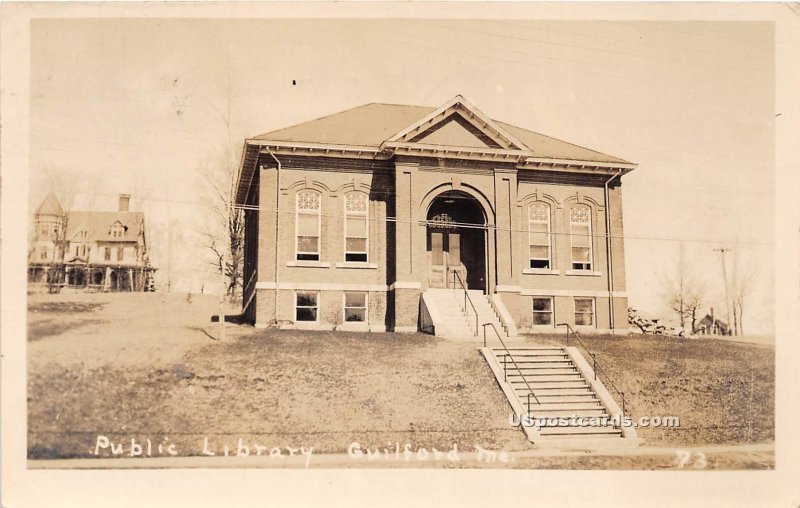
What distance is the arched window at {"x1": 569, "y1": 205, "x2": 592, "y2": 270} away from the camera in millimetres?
16578

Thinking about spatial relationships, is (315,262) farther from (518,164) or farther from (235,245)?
(518,164)

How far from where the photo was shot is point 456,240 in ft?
55.0

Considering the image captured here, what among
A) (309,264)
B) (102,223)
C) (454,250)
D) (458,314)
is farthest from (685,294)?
(102,223)

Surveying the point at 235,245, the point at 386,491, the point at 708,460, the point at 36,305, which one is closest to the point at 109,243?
the point at 36,305

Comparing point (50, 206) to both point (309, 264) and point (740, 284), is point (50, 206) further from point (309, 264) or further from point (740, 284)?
point (740, 284)

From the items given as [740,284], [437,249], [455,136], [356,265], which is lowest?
[740,284]

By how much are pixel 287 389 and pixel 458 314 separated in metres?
4.64

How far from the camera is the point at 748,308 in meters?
14.3

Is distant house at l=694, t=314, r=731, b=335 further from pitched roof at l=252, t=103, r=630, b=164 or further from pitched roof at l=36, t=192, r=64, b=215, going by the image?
pitched roof at l=36, t=192, r=64, b=215

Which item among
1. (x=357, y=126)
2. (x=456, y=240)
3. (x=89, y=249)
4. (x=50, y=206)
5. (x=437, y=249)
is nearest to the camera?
(x=50, y=206)

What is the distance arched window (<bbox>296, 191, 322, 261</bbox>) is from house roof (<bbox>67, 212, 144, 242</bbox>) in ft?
11.4

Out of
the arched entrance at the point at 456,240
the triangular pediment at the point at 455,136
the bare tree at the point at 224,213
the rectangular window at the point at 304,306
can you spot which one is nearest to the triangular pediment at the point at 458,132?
the triangular pediment at the point at 455,136

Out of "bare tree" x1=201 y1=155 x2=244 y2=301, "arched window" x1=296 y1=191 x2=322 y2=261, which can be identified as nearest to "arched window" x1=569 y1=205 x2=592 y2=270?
"arched window" x1=296 y1=191 x2=322 y2=261

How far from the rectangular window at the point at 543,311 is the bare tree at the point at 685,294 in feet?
8.15
